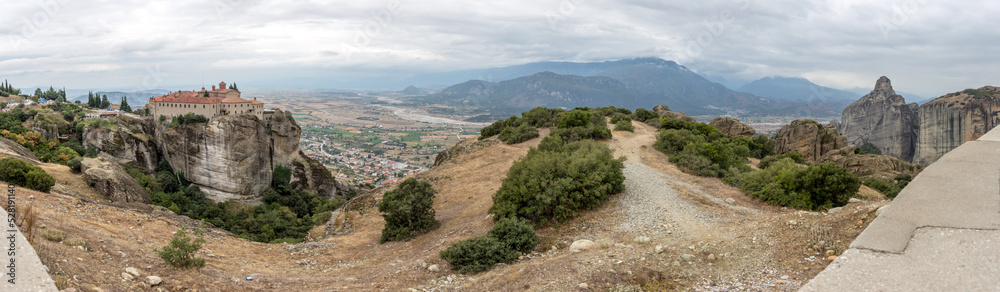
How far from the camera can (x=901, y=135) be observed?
79.1 metres

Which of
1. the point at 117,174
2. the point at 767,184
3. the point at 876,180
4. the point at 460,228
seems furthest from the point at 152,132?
the point at 876,180

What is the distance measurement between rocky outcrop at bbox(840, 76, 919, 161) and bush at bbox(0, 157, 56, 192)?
10673cm

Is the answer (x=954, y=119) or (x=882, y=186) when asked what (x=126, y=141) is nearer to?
(x=882, y=186)

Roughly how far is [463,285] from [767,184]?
13.8m

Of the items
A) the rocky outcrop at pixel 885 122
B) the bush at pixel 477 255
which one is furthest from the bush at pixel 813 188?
the rocky outcrop at pixel 885 122

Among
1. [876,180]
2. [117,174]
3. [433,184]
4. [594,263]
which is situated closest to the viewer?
[594,263]

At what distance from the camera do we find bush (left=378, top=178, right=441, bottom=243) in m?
17.8

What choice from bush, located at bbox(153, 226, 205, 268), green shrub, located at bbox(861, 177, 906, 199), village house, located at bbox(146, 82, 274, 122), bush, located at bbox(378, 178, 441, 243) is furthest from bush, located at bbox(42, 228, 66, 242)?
village house, located at bbox(146, 82, 274, 122)

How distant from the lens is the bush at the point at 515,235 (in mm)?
12977

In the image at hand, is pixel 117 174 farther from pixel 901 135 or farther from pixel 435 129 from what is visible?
pixel 435 129

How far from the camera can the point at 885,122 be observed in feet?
271

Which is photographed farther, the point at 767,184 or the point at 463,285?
the point at 767,184

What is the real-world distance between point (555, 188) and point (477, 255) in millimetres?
4467

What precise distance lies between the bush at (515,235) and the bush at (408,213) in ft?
18.0
